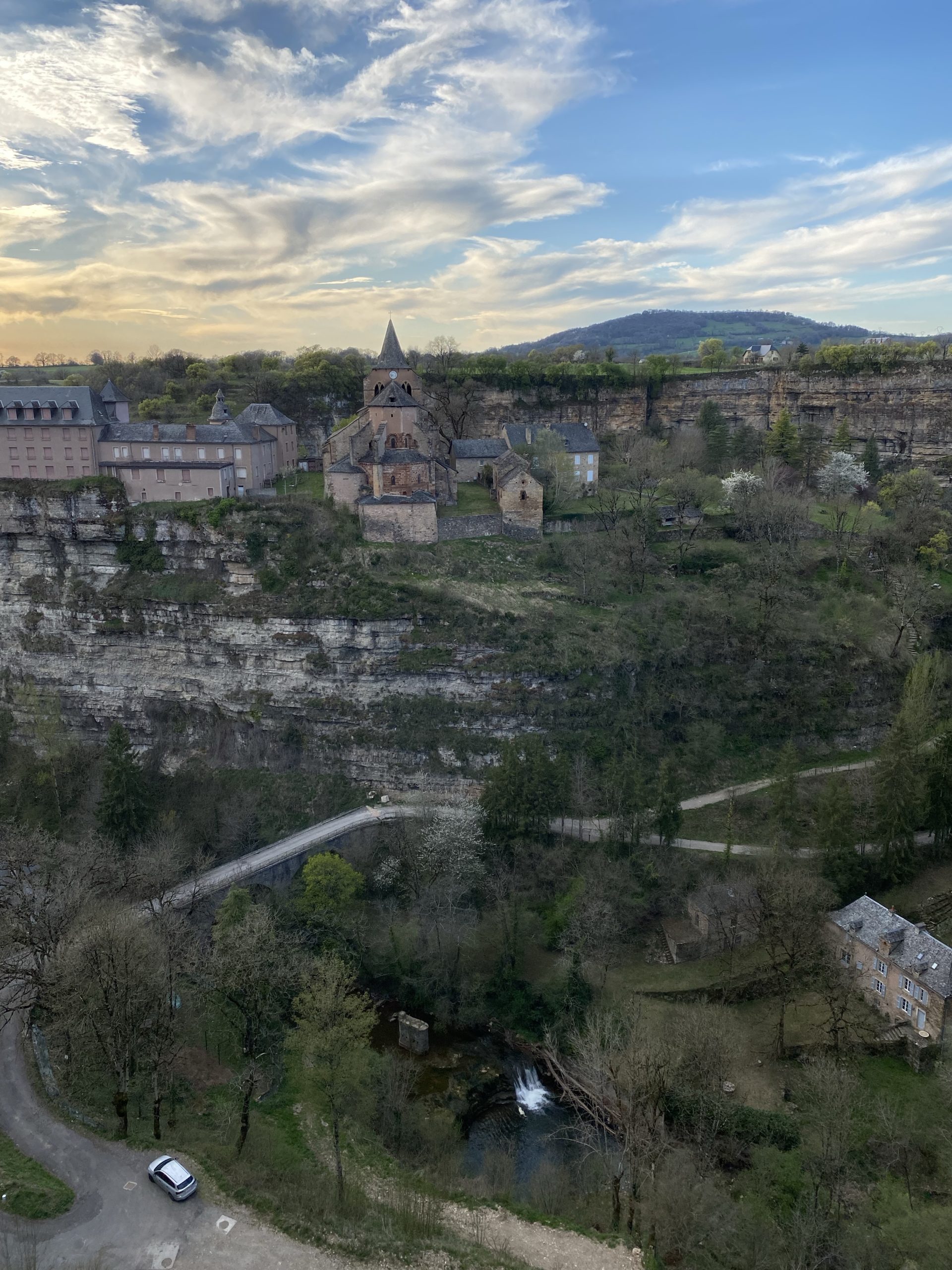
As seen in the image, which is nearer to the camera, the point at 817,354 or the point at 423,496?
the point at 423,496

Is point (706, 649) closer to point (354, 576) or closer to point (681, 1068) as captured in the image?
point (354, 576)

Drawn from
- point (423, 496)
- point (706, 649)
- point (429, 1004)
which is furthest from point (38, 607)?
point (706, 649)

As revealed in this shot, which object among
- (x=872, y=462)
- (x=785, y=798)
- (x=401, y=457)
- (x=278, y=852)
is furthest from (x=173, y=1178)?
(x=872, y=462)

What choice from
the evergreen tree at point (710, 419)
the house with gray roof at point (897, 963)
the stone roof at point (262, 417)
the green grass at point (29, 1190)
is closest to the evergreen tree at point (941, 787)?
the house with gray roof at point (897, 963)

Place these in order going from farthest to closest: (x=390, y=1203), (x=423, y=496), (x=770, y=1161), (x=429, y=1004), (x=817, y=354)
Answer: (x=817, y=354) < (x=423, y=496) < (x=429, y=1004) < (x=770, y=1161) < (x=390, y=1203)

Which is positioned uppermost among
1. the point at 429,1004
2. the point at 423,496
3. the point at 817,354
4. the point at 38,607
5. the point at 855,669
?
the point at 817,354

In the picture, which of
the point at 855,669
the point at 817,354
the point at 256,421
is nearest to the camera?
the point at 855,669

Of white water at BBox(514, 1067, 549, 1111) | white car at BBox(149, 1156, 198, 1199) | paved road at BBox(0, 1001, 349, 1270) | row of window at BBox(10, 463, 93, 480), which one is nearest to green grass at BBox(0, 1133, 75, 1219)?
paved road at BBox(0, 1001, 349, 1270)
